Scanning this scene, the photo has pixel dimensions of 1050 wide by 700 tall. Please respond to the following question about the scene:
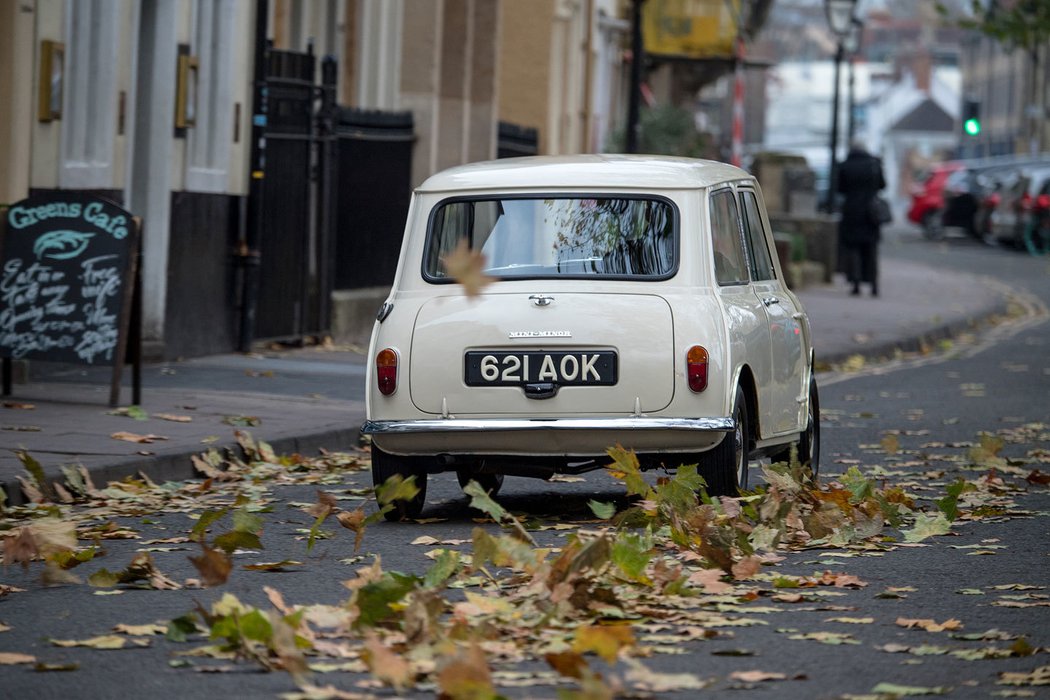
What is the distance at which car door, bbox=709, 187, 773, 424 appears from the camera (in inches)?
365

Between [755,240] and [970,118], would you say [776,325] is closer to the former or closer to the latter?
[755,240]

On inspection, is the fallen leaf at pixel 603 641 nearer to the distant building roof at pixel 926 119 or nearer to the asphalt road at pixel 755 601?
the asphalt road at pixel 755 601

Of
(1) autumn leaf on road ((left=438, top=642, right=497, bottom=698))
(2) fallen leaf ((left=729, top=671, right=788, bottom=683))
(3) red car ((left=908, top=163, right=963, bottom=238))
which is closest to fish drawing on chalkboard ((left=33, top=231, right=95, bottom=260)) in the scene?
(2) fallen leaf ((left=729, top=671, right=788, bottom=683))

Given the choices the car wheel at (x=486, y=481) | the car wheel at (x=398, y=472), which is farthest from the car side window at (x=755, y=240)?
the car wheel at (x=398, y=472)

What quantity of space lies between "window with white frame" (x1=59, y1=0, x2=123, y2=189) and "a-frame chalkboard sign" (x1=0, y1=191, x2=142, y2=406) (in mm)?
2160

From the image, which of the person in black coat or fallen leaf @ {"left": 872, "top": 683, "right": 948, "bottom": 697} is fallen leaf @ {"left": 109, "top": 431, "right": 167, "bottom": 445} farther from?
the person in black coat

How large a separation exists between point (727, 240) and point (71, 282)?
4544mm

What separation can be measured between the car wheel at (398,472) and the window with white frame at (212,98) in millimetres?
7841

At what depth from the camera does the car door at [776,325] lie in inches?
392

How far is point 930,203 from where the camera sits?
54094mm

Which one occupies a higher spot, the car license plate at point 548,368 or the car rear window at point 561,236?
the car rear window at point 561,236

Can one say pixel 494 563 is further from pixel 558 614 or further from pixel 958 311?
pixel 958 311

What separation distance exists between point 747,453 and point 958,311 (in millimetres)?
18094

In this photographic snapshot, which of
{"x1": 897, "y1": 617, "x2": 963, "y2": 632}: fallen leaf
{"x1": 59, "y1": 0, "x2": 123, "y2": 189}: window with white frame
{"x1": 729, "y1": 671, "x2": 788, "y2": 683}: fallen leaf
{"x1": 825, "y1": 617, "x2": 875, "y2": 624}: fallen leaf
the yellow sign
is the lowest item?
{"x1": 825, "y1": 617, "x2": 875, "y2": 624}: fallen leaf
